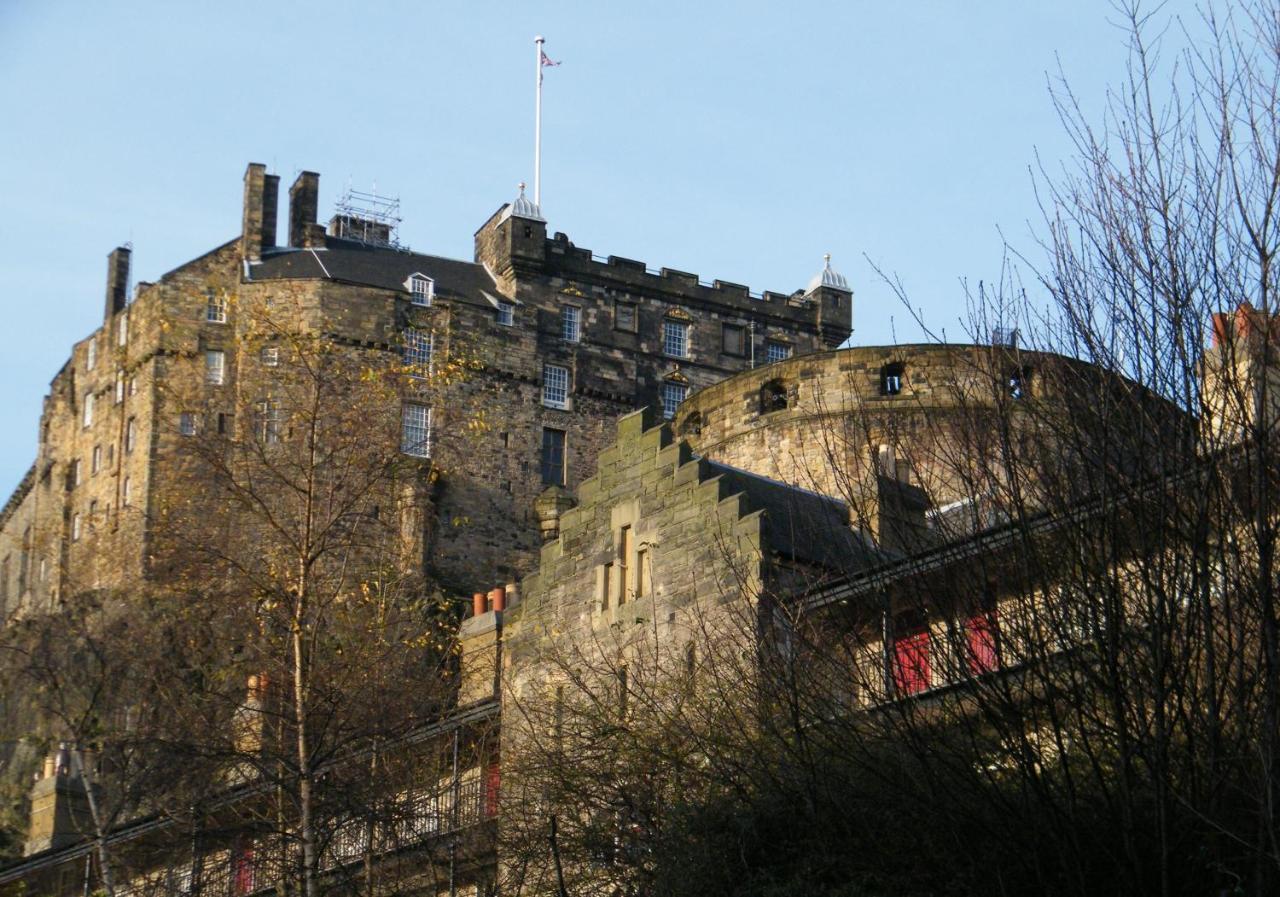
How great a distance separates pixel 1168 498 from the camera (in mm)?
14672

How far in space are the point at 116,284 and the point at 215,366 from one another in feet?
28.8

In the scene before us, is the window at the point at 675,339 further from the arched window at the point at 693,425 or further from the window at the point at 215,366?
the arched window at the point at 693,425

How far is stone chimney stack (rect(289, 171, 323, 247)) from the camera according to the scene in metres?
66.7

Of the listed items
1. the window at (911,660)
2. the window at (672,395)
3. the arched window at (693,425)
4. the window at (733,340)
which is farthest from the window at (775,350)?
the window at (911,660)

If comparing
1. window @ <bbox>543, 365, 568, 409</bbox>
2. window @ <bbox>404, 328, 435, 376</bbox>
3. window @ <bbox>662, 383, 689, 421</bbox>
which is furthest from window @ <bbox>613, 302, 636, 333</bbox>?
window @ <bbox>404, 328, 435, 376</bbox>

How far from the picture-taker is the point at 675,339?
220 ft

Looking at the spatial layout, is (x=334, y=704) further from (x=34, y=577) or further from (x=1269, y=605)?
(x=34, y=577)

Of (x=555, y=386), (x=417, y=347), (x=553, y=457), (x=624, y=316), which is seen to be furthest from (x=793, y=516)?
(x=624, y=316)

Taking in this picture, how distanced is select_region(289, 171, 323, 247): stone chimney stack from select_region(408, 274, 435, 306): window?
4.01 m

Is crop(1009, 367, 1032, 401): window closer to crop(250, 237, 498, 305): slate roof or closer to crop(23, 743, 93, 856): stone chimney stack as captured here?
crop(23, 743, 93, 856): stone chimney stack

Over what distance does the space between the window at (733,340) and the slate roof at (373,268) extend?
6.95 m

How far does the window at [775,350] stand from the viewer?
68.2 m

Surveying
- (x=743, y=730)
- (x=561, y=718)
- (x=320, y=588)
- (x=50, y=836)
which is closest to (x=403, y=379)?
(x=320, y=588)

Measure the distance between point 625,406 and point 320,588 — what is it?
39115 mm
